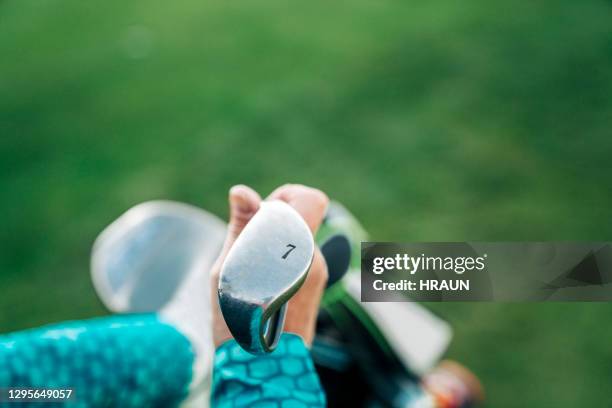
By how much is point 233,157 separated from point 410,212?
0.44 metres

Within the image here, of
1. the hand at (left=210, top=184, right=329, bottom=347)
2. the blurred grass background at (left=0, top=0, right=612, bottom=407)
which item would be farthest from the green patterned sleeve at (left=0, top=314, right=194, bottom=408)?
the blurred grass background at (left=0, top=0, right=612, bottom=407)

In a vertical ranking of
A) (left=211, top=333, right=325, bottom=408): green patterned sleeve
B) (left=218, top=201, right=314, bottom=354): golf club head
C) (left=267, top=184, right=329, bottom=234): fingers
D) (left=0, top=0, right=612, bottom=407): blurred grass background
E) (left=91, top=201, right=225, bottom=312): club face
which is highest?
(left=0, top=0, right=612, bottom=407): blurred grass background

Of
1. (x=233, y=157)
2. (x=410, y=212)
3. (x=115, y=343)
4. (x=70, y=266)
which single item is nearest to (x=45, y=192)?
(x=70, y=266)

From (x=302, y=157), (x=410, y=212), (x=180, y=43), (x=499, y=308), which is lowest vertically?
(x=499, y=308)

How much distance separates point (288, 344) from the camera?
1.78ft

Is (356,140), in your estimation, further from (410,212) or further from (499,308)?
(499,308)

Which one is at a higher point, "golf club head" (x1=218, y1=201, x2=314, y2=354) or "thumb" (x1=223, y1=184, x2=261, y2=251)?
"thumb" (x1=223, y1=184, x2=261, y2=251)

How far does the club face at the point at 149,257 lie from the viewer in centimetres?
80

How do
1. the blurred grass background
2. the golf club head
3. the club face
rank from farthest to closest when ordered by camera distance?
the blurred grass background, the club face, the golf club head

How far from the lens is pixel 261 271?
45 centimetres

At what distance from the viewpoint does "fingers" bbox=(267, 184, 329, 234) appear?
1.79 feet

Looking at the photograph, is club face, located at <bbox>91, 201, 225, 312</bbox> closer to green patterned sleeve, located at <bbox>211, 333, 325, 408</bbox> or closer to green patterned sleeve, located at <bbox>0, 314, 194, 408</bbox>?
green patterned sleeve, located at <bbox>0, 314, 194, 408</bbox>

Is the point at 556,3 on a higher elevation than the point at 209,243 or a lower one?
higher

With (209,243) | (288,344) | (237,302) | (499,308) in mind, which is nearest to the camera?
(237,302)
